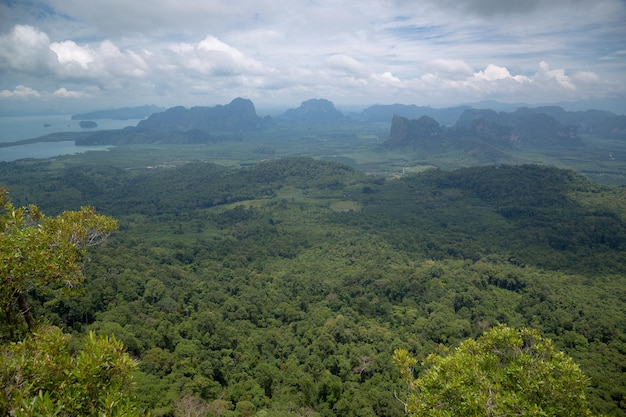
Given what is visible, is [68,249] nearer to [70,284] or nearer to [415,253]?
[70,284]

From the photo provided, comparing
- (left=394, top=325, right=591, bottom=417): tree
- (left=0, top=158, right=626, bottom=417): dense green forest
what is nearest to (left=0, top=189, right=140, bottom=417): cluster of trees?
(left=0, top=158, right=626, bottom=417): dense green forest

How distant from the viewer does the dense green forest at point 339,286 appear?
104 ft

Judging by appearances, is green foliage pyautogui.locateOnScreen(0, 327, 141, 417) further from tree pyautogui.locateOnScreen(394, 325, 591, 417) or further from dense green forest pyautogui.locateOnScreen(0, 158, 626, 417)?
tree pyautogui.locateOnScreen(394, 325, 591, 417)

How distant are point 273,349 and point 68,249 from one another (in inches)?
1266

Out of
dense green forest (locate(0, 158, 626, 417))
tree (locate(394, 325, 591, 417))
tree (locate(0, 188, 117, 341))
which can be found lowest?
dense green forest (locate(0, 158, 626, 417))

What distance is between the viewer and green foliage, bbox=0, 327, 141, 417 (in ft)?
19.7

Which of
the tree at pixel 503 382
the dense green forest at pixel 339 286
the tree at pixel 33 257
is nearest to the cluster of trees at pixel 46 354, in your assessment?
the tree at pixel 33 257

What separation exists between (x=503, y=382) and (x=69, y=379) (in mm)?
11439

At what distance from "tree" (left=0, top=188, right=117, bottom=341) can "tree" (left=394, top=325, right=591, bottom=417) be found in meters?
11.1

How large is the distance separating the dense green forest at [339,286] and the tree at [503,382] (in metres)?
11.5

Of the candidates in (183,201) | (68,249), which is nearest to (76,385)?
(68,249)

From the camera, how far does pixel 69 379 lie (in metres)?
6.58

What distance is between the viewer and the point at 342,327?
41781 mm

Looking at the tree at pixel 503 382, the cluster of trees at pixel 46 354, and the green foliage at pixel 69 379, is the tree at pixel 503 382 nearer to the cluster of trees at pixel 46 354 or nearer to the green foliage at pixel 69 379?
the green foliage at pixel 69 379
